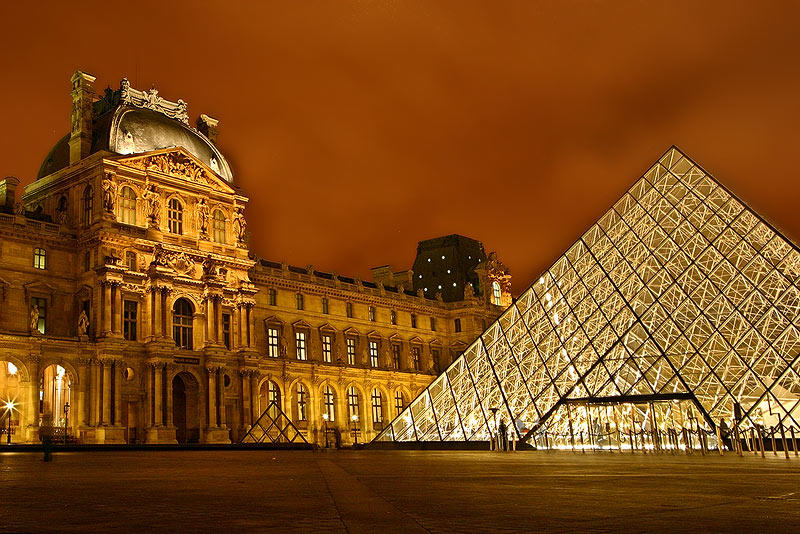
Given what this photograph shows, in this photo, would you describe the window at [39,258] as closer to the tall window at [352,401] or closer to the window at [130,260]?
the window at [130,260]

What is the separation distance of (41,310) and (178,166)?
9.58 meters

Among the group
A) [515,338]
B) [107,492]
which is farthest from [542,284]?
[107,492]

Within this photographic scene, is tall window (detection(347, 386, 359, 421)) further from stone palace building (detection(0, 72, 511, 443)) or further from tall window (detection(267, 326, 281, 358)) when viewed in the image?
tall window (detection(267, 326, 281, 358))

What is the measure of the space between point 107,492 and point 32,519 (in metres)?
2.25

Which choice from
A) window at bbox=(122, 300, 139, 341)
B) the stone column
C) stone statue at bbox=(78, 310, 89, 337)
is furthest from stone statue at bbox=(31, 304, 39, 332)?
window at bbox=(122, 300, 139, 341)

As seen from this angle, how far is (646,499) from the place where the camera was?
4.92 m

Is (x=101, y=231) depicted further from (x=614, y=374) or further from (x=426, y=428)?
(x=614, y=374)

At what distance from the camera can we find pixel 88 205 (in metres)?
38.1

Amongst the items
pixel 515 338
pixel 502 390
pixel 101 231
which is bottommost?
pixel 502 390

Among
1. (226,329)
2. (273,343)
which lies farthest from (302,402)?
(226,329)

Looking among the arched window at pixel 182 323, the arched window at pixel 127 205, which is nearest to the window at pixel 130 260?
the arched window at pixel 127 205

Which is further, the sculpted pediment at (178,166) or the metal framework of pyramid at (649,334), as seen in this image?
the sculpted pediment at (178,166)

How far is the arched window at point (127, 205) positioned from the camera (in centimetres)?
3806

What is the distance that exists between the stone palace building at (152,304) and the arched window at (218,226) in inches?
4.1
